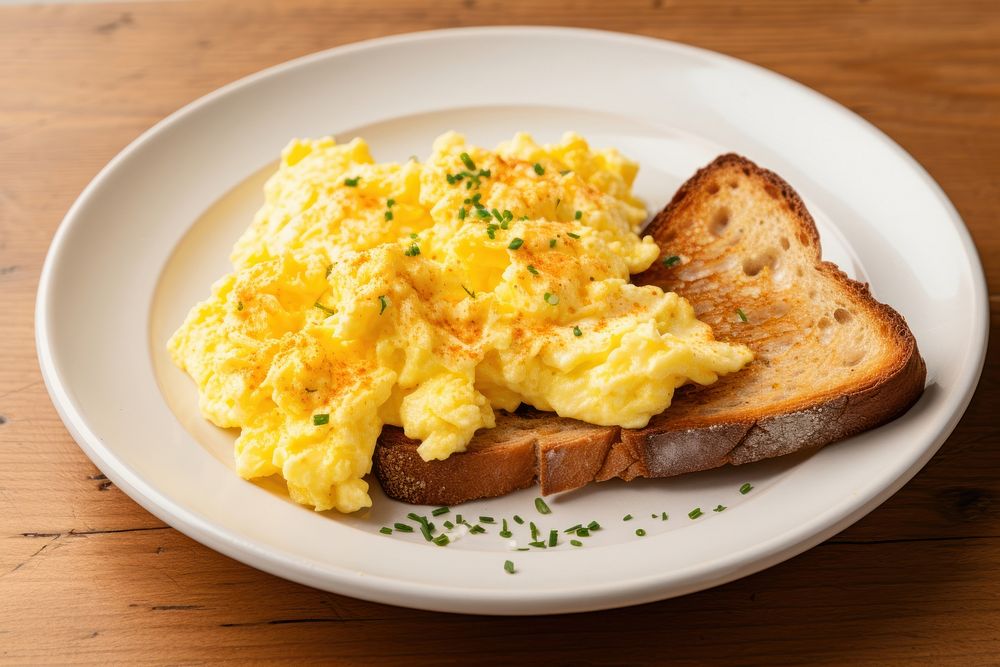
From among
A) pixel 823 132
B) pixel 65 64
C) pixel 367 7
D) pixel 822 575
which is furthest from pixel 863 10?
pixel 65 64

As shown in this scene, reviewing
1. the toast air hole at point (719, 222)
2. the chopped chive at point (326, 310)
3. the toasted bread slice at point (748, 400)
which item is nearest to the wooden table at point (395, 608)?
the toasted bread slice at point (748, 400)

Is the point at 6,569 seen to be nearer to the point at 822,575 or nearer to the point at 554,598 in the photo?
the point at 554,598

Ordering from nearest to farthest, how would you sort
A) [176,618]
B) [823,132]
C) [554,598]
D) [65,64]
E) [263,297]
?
[554,598] < [176,618] < [263,297] < [823,132] < [65,64]

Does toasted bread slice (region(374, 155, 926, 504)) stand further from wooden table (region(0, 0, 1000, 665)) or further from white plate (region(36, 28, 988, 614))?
wooden table (region(0, 0, 1000, 665))

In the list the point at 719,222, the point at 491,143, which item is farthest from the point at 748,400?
the point at 491,143

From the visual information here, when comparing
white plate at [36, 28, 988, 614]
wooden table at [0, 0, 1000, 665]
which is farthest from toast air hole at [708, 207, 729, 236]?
wooden table at [0, 0, 1000, 665]

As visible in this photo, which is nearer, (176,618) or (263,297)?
(176,618)

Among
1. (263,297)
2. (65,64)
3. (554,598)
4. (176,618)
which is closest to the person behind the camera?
(554,598)
